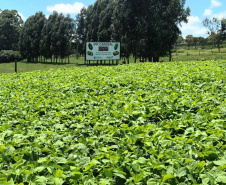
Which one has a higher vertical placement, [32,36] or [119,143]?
[32,36]

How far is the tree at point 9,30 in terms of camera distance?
81.4 meters

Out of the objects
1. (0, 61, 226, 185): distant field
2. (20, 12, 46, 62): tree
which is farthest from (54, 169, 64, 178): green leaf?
(20, 12, 46, 62): tree

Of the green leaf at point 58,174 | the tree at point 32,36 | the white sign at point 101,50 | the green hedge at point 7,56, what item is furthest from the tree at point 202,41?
the green leaf at point 58,174

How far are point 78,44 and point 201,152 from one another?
176ft

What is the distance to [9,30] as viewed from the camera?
84.0 meters

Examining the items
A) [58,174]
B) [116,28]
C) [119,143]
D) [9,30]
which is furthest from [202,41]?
[58,174]

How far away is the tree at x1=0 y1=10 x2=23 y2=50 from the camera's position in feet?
267

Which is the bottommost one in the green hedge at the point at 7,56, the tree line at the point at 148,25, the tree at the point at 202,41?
the green hedge at the point at 7,56

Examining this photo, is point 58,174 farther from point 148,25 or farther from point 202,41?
point 202,41

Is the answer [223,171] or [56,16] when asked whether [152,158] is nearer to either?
[223,171]

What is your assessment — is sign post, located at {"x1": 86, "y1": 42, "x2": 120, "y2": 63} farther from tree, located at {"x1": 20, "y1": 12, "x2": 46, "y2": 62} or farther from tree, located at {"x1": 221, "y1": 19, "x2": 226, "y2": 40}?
tree, located at {"x1": 221, "y1": 19, "x2": 226, "y2": 40}

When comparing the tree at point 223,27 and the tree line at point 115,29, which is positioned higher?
the tree at point 223,27

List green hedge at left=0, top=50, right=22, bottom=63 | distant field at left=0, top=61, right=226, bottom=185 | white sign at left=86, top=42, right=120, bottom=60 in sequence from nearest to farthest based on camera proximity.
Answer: distant field at left=0, top=61, right=226, bottom=185 → white sign at left=86, top=42, right=120, bottom=60 → green hedge at left=0, top=50, right=22, bottom=63

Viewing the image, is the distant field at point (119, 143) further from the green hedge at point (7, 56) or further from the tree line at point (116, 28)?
the green hedge at point (7, 56)
